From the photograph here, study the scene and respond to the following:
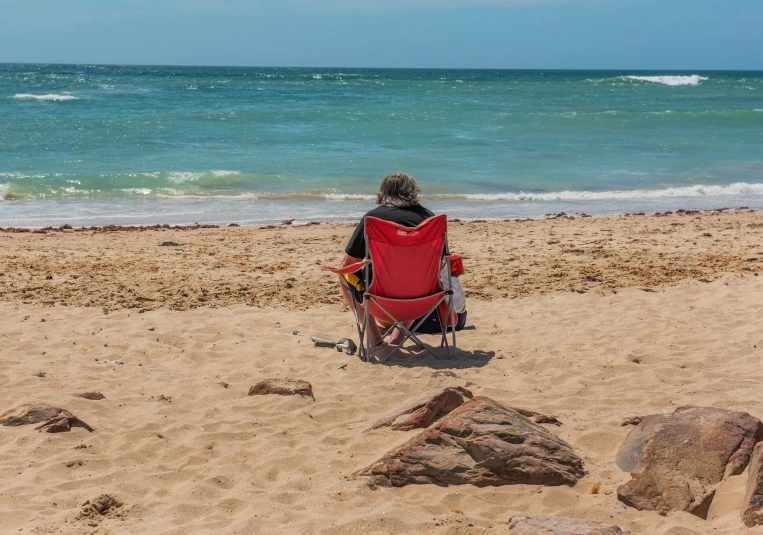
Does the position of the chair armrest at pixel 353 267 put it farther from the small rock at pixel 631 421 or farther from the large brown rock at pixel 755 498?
the large brown rock at pixel 755 498

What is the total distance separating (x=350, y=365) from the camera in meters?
5.62

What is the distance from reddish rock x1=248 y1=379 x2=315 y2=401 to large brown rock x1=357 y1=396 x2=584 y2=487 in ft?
3.85

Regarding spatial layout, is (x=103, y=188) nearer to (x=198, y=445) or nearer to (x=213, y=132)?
(x=213, y=132)

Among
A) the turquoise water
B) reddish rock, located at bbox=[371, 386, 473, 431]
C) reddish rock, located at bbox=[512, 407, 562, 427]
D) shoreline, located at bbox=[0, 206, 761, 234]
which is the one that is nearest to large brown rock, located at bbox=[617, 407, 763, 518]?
reddish rock, located at bbox=[512, 407, 562, 427]

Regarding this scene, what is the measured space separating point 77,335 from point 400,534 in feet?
12.4

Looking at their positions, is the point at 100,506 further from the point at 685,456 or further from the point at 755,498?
the point at 755,498

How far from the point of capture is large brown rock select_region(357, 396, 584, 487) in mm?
3666

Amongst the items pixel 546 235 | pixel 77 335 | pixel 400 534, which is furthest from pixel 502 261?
pixel 400 534

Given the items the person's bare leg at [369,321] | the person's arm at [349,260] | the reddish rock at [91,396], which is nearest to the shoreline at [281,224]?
the person's bare leg at [369,321]

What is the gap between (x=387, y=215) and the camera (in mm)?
5750

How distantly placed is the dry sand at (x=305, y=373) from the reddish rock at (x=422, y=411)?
0.10 meters

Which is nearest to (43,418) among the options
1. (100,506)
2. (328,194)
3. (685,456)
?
(100,506)

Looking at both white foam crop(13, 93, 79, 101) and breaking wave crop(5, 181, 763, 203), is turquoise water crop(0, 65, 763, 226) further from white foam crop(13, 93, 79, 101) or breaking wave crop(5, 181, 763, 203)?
white foam crop(13, 93, 79, 101)

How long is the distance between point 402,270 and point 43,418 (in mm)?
2450
